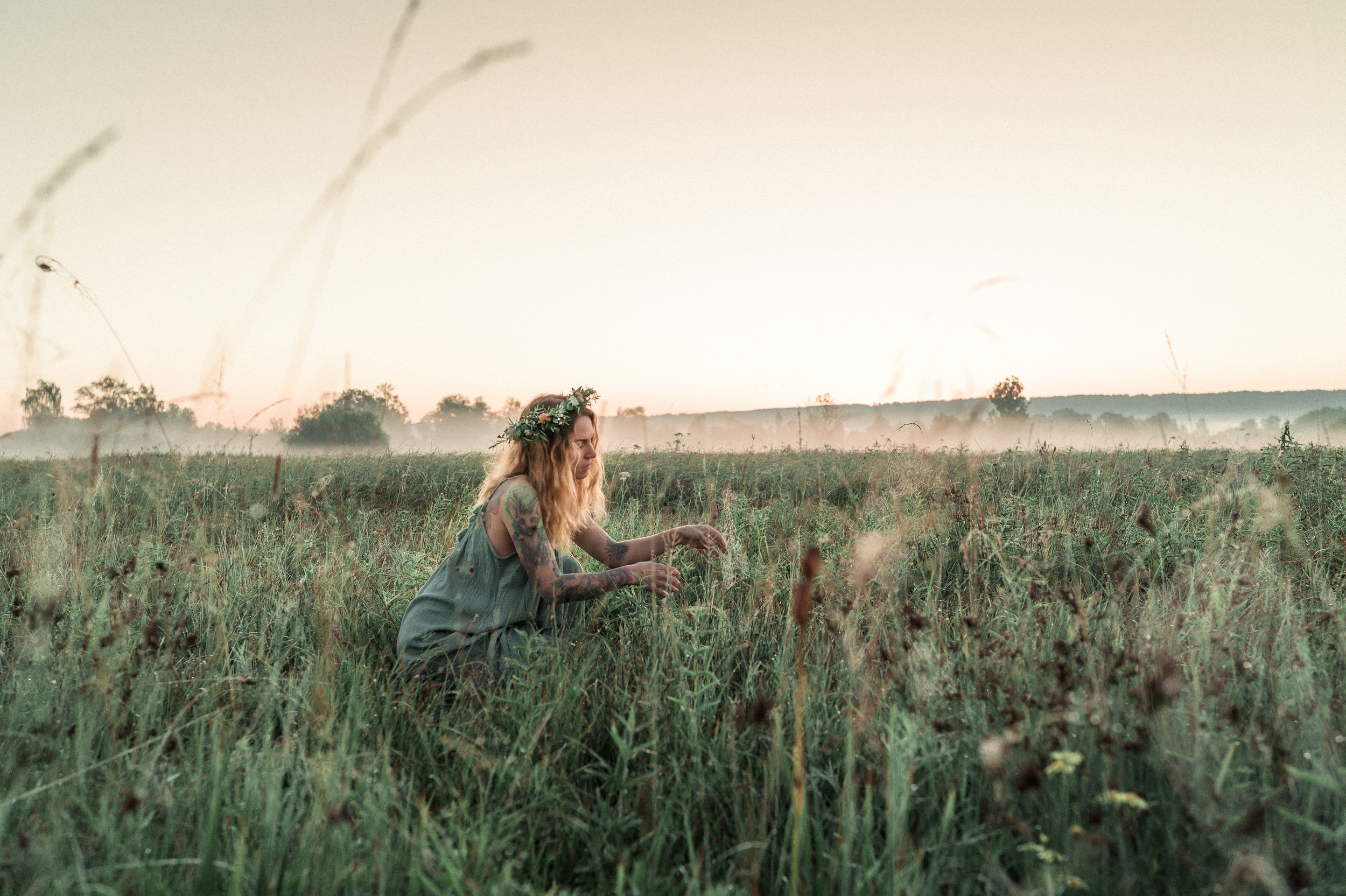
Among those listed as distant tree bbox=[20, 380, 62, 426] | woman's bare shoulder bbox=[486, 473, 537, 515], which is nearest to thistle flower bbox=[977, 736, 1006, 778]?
woman's bare shoulder bbox=[486, 473, 537, 515]

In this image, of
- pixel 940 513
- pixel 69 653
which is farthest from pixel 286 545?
pixel 940 513

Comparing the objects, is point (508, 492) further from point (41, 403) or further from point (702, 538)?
point (41, 403)

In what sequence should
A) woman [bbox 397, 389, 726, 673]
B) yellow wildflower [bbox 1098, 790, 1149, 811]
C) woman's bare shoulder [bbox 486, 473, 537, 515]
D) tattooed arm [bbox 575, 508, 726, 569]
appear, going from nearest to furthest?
yellow wildflower [bbox 1098, 790, 1149, 811]
woman [bbox 397, 389, 726, 673]
woman's bare shoulder [bbox 486, 473, 537, 515]
tattooed arm [bbox 575, 508, 726, 569]

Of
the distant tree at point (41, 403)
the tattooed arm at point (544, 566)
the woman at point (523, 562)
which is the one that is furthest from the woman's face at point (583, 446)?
the distant tree at point (41, 403)

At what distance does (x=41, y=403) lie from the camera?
242 cm

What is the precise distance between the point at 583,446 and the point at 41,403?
7.12ft

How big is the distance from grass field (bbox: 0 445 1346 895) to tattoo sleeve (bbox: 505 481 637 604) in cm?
19

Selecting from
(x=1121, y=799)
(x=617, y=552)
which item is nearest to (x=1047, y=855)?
(x=1121, y=799)

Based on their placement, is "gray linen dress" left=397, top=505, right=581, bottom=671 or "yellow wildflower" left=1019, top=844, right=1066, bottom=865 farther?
"gray linen dress" left=397, top=505, right=581, bottom=671

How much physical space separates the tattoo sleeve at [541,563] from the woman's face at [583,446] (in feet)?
Answer: 1.37

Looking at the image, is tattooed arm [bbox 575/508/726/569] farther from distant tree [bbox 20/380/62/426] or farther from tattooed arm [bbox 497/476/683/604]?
distant tree [bbox 20/380/62/426]

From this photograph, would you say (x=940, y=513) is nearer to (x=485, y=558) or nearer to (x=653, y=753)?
(x=485, y=558)

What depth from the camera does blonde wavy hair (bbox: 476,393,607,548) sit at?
10.9 ft

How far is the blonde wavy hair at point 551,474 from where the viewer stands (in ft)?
10.9
